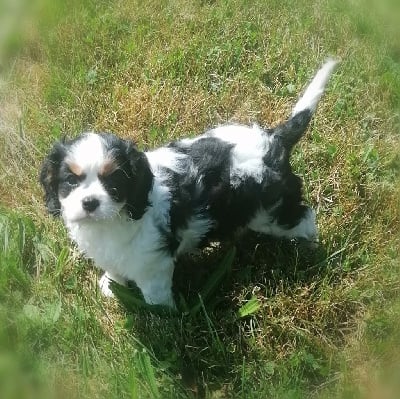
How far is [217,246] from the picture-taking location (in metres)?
4.03

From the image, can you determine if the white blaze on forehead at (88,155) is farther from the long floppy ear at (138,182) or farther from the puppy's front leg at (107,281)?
Result: the puppy's front leg at (107,281)

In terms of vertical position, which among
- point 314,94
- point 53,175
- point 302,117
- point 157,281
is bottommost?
point 157,281

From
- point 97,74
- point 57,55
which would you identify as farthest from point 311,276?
point 57,55

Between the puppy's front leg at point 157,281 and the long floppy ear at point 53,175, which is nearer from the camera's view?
the long floppy ear at point 53,175

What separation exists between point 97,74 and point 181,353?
2643 mm

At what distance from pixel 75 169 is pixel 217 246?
1.39 meters

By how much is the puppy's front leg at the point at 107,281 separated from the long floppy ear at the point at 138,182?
1.97 ft

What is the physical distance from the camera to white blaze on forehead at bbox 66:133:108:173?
2.91 metres

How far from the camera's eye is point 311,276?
3.82 meters

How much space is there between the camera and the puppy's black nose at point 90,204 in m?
2.89

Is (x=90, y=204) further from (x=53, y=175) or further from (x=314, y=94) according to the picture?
(x=314, y=94)

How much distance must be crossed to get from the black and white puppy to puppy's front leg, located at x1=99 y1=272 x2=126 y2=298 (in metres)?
0.02

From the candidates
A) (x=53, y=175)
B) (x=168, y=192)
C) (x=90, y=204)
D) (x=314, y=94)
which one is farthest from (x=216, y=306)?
(x=314, y=94)

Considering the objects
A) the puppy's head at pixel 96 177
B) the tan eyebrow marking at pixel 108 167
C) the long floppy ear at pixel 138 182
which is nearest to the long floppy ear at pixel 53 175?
the puppy's head at pixel 96 177
